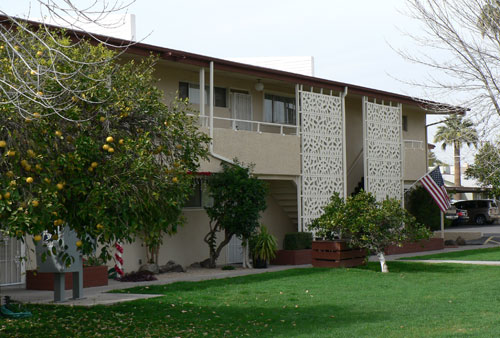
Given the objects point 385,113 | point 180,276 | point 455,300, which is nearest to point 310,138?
point 385,113

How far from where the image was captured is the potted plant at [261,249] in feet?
65.1

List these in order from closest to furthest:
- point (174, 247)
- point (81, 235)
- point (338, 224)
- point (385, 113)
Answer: point (81, 235) < point (338, 224) < point (174, 247) < point (385, 113)

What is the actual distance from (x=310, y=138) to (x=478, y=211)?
2871 centimetres

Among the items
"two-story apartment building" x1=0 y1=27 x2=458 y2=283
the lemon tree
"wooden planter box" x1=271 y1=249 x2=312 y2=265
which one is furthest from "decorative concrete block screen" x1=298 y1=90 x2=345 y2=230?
the lemon tree

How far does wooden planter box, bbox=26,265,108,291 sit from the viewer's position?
15.3 m

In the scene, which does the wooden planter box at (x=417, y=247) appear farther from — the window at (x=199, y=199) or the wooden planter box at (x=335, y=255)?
the window at (x=199, y=199)

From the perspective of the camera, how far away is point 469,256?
2234 centimetres

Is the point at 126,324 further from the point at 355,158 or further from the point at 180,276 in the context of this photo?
the point at 355,158

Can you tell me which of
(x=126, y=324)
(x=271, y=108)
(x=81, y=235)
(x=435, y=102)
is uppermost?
(x=271, y=108)

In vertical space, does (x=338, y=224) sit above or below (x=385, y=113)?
below

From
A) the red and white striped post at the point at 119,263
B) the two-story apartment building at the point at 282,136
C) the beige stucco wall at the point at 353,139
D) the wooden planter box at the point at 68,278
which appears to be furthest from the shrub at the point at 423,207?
the wooden planter box at the point at 68,278

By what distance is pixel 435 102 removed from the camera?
1507cm

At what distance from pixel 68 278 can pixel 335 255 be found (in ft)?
23.1

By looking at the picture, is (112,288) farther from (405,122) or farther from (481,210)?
(481,210)
